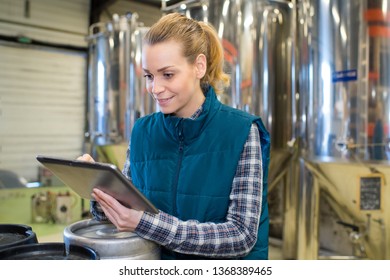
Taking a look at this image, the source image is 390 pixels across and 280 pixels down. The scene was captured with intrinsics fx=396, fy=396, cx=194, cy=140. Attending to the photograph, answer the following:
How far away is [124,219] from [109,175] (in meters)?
0.14

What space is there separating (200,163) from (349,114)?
1.04 meters

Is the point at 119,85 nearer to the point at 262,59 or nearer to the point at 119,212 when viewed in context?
the point at 262,59

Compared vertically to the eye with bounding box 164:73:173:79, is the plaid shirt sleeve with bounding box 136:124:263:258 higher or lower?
lower

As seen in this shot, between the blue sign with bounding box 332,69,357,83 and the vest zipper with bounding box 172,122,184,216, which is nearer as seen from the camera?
the vest zipper with bounding box 172,122,184,216

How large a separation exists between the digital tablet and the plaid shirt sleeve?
2.5 inches

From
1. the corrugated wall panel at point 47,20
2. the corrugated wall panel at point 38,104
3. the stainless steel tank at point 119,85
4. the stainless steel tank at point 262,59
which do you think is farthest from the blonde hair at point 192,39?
the corrugated wall panel at point 47,20

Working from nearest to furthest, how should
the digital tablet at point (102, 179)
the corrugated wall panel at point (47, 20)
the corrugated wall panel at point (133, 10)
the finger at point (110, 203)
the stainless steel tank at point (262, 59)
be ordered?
the digital tablet at point (102, 179)
the finger at point (110, 203)
the stainless steel tank at point (262, 59)
the corrugated wall panel at point (47, 20)
the corrugated wall panel at point (133, 10)

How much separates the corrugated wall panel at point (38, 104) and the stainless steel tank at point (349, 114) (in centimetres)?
217

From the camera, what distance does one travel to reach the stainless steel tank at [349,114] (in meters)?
1.60

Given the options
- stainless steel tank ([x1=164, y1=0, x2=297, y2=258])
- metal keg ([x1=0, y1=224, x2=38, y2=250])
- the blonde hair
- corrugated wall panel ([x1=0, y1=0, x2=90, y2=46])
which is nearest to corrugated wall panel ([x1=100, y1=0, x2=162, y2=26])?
corrugated wall panel ([x1=0, y1=0, x2=90, y2=46])

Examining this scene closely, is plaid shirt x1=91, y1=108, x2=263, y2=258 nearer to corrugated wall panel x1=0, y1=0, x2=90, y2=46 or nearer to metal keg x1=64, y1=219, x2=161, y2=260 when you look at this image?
metal keg x1=64, y1=219, x2=161, y2=260

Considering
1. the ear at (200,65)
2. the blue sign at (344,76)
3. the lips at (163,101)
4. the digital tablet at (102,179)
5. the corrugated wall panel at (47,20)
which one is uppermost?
the corrugated wall panel at (47,20)

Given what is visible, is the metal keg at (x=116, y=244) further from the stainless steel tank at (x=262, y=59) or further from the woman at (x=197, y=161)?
the stainless steel tank at (x=262, y=59)

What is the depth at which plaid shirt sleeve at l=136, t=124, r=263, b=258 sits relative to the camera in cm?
80
